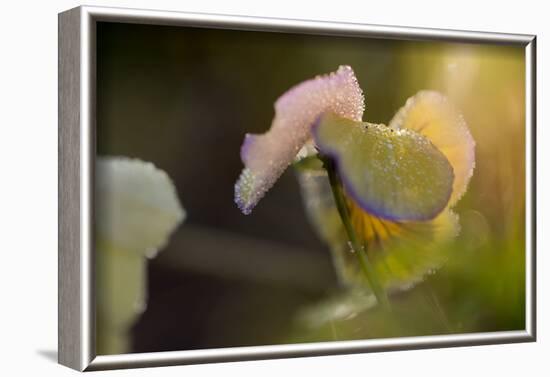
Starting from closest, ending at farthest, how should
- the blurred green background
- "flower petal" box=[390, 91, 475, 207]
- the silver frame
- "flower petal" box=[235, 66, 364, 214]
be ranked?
the silver frame
the blurred green background
"flower petal" box=[235, 66, 364, 214]
"flower petal" box=[390, 91, 475, 207]

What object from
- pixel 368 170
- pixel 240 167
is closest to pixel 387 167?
pixel 368 170

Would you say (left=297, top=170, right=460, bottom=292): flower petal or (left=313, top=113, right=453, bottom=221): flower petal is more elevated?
(left=313, top=113, right=453, bottom=221): flower petal

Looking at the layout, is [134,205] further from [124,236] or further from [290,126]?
[290,126]

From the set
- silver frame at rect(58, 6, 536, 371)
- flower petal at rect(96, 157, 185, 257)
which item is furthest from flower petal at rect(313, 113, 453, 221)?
flower petal at rect(96, 157, 185, 257)

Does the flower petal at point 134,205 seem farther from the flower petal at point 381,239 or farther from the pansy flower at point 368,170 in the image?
the flower petal at point 381,239

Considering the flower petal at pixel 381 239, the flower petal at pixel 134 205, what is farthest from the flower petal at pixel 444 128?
the flower petal at pixel 134 205

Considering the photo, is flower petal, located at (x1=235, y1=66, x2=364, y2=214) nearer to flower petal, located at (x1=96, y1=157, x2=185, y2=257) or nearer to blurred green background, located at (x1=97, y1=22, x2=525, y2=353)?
blurred green background, located at (x1=97, y1=22, x2=525, y2=353)
